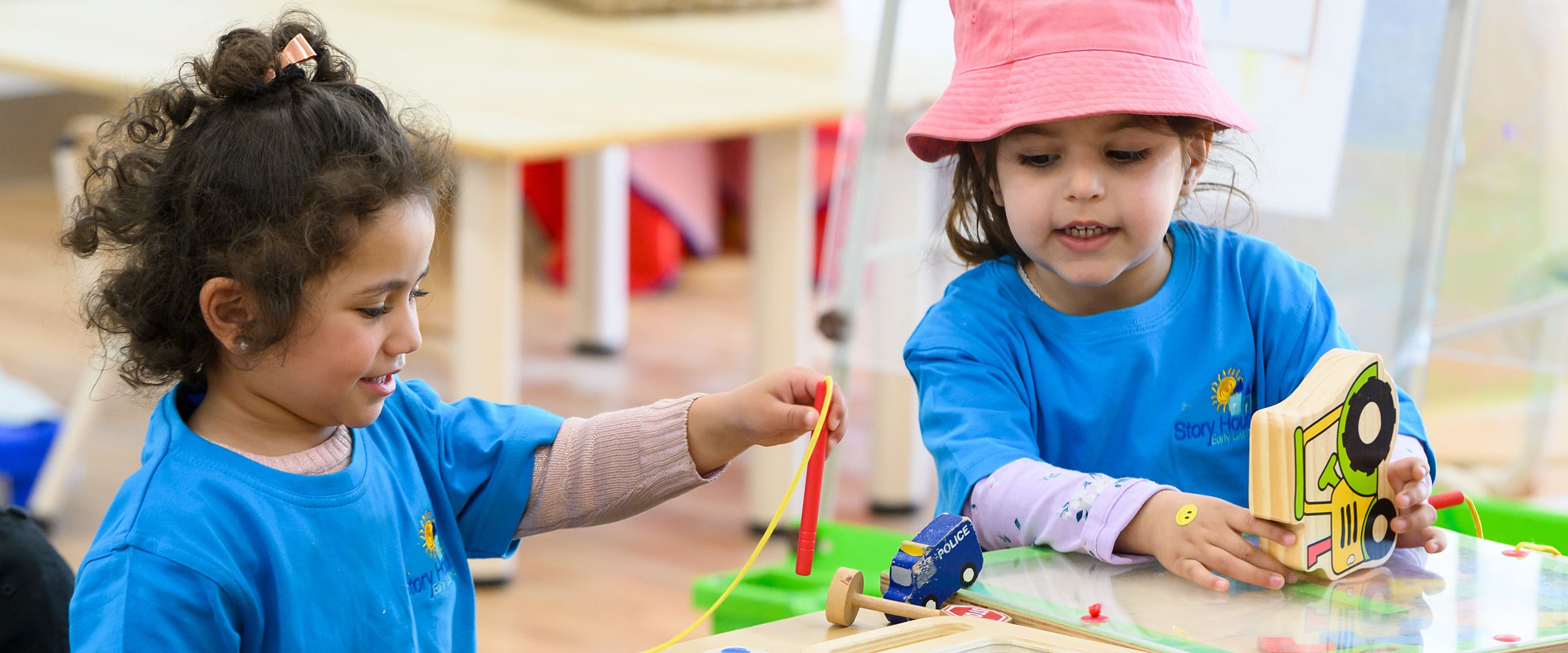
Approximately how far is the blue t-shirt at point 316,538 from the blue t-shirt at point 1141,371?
0.26m

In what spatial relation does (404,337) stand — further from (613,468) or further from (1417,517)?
(1417,517)

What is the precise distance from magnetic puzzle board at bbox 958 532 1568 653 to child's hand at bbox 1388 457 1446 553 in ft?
0.08

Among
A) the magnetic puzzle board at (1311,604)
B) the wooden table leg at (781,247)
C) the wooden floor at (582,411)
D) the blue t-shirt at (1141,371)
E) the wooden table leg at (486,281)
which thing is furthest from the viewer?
the wooden table leg at (781,247)

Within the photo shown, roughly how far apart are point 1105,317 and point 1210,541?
0.19 metres

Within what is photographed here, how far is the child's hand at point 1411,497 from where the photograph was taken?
35.5 inches

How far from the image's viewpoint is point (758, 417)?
96cm

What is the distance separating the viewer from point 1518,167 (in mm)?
1661

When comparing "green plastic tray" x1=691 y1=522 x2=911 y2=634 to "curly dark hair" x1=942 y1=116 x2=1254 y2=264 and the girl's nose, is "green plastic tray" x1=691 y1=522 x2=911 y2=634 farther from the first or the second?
the girl's nose

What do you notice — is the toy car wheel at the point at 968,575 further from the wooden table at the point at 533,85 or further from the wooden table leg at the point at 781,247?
the wooden table leg at the point at 781,247

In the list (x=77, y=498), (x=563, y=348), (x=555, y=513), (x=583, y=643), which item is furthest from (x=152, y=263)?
(x=563, y=348)

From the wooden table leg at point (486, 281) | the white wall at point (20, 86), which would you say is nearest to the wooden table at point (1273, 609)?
the wooden table leg at point (486, 281)

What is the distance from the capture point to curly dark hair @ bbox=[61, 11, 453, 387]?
0.84m

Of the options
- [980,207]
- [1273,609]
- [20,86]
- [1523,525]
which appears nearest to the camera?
[1273,609]

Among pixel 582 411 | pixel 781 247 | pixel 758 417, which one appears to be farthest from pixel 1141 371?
pixel 582 411
